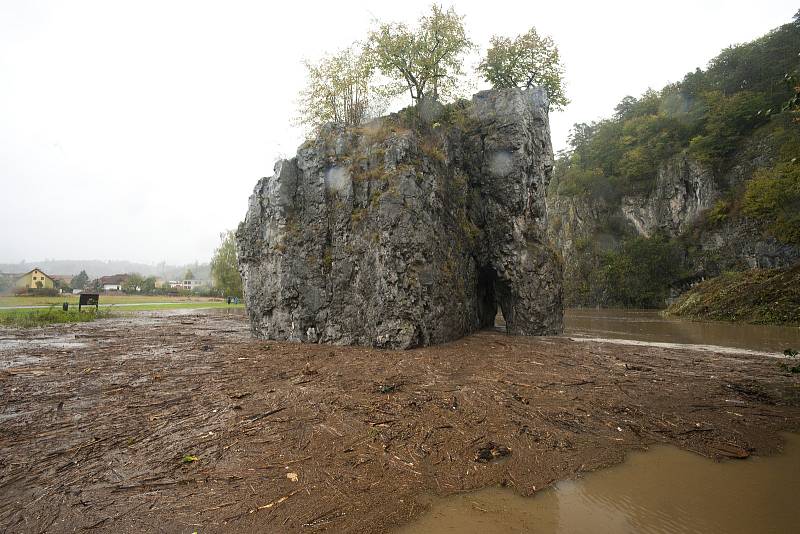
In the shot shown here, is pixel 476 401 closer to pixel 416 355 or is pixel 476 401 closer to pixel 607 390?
pixel 607 390

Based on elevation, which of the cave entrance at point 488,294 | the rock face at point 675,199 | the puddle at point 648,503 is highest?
the rock face at point 675,199

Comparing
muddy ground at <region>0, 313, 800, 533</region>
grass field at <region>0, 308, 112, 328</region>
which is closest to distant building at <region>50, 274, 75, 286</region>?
grass field at <region>0, 308, 112, 328</region>

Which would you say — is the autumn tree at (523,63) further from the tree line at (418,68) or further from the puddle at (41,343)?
the puddle at (41,343)

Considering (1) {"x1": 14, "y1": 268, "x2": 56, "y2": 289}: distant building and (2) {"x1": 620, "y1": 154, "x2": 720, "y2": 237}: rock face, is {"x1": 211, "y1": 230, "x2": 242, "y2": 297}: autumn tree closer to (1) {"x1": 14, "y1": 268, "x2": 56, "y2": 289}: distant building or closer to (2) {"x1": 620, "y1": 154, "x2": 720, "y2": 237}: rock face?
(1) {"x1": 14, "y1": 268, "x2": 56, "y2": 289}: distant building

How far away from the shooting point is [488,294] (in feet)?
64.3

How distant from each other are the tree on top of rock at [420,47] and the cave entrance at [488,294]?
9262 mm

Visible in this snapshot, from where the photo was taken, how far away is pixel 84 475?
4223 millimetres

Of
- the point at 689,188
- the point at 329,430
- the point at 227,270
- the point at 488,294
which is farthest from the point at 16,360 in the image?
the point at 689,188

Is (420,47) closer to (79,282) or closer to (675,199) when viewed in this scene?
(675,199)

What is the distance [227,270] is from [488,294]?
42416 millimetres

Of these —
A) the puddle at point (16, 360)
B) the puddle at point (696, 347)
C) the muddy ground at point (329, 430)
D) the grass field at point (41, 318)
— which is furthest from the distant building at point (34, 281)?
the puddle at point (696, 347)

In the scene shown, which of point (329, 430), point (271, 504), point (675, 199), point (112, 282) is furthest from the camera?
point (112, 282)

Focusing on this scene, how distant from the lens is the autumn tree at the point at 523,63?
20266mm

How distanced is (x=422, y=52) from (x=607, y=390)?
1670 centimetres
